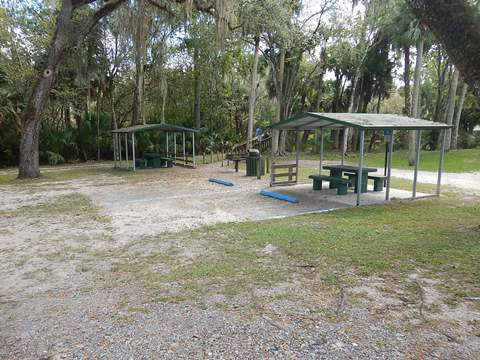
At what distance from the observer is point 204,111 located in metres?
21.3

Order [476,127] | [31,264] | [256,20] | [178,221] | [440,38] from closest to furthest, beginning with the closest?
[31,264] → [440,38] → [178,221] → [256,20] → [476,127]

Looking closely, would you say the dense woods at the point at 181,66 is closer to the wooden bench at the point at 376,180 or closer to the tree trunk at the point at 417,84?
the tree trunk at the point at 417,84

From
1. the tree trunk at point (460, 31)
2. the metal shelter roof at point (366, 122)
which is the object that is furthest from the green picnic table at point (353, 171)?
the tree trunk at point (460, 31)

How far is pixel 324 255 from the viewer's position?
13.5ft

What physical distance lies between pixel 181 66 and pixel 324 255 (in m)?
17.9

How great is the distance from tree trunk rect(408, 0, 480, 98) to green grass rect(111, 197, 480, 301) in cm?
205

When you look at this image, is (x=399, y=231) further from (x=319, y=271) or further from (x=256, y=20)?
(x=256, y=20)

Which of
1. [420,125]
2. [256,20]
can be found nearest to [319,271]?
[420,125]

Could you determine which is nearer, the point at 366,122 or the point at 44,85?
the point at 366,122

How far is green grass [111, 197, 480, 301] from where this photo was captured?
3434 millimetres

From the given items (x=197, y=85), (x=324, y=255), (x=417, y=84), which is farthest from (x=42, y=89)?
(x=417, y=84)

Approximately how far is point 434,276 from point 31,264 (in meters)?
4.38

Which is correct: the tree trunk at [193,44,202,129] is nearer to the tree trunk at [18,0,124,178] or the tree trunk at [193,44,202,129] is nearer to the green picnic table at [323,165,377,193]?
the tree trunk at [18,0,124,178]

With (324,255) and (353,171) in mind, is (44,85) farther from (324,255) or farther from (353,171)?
(324,255)
